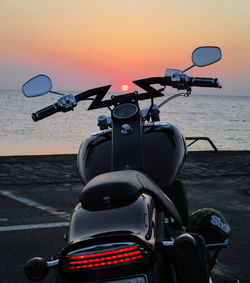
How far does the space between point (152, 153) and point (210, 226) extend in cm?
61

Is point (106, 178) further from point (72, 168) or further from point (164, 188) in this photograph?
point (72, 168)

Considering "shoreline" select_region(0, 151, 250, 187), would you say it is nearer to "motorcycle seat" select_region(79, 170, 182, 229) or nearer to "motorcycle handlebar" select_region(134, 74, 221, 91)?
"motorcycle handlebar" select_region(134, 74, 221, 91)

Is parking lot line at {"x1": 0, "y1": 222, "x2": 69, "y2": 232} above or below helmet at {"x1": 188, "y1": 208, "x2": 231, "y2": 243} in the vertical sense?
below

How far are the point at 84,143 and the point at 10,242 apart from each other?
8.31ft

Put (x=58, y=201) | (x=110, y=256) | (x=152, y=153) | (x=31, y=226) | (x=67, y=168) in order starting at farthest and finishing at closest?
1. (x=67, y=168)
2. (x=58, y=201)
3. (x=31, y=226)
4. (x=152, y=153)
5. (x=110, y=256)

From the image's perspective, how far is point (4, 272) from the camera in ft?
14.6

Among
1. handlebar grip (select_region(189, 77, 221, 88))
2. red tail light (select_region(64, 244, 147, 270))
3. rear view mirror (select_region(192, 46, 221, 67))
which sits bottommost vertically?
red tail light (select_region(64, 244, 147, 270))

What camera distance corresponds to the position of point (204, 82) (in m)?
3.58

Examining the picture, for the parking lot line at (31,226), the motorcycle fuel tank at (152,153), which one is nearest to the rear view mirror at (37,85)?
the motorcycle fuel tank at (152,153)

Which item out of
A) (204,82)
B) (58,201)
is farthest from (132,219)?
(58,201)

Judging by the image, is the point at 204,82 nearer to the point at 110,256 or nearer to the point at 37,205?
the point at 110,256

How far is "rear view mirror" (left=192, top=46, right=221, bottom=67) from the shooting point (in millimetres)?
3764

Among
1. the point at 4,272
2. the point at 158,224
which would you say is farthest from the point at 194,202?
the point at 158,224

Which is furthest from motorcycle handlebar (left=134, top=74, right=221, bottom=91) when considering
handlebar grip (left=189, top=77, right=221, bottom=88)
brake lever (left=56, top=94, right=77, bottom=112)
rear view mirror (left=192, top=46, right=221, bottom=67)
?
brake lever (left=56, top=94, right=77, bottom=112)
